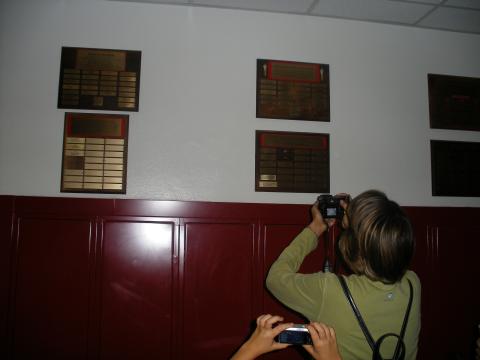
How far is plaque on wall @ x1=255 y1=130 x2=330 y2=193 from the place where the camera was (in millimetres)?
2193

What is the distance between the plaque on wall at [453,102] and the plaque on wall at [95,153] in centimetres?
226

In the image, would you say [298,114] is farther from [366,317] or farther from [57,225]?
[57,225]

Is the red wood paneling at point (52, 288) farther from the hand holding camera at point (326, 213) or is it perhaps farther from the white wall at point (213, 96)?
the hand holding camera at point (326, 213)

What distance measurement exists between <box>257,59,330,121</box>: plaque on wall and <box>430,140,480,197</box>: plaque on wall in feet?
2.98

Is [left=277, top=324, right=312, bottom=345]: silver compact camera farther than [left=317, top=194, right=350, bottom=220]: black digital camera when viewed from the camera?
No

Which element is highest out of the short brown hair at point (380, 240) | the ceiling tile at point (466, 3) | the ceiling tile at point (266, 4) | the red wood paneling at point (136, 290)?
the ceiling tile at point (466, 3)

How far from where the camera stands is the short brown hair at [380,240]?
105 cm

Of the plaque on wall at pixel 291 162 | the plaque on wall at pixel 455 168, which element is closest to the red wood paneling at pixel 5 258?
the plaque on wall at pixel 291 162

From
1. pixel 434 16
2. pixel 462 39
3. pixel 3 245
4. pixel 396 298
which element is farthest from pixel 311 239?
pixel 462 39

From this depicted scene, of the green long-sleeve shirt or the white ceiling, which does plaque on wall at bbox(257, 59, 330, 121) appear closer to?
the white ceiling

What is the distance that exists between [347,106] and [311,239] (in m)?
1.24

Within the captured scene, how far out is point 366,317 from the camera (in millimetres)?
1059

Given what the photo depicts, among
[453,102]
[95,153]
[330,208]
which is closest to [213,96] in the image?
[95,153]

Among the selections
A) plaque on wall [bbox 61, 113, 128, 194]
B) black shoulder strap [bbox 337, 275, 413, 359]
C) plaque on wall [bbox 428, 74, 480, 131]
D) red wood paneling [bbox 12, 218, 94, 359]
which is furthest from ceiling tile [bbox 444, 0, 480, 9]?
red wood paneling [bbox 12, 218, 94, 359]
